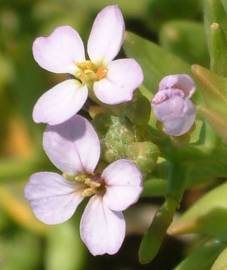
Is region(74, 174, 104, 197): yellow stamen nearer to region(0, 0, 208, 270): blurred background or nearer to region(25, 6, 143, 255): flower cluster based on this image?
region(25, 6, 143, 255): flower cluster

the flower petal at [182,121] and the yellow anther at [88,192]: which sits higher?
the flower petal at [182,121]

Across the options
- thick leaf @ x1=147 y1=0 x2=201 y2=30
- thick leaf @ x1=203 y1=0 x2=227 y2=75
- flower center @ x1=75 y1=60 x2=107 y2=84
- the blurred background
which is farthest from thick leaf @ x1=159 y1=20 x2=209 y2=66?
flower center @ x1=75 y1=60 x2=107 y2=84

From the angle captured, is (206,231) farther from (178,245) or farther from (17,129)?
(17,129)

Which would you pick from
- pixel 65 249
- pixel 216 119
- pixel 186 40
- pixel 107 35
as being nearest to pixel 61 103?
pixel 107 35

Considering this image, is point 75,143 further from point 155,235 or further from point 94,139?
point 155,235

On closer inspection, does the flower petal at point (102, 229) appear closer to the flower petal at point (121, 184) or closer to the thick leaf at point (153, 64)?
the flower petal at point (121, 184)

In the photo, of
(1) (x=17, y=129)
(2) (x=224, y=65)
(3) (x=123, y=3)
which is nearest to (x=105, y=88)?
(2) (x=224, y=65)

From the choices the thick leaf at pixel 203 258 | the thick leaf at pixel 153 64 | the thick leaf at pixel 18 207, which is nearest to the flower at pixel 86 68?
the thick leaf at pixel 153 64
